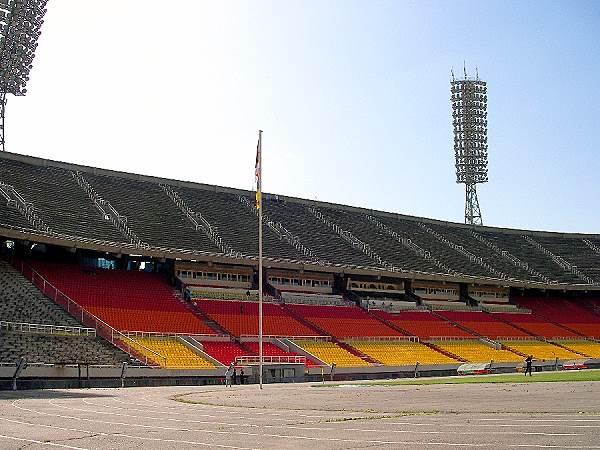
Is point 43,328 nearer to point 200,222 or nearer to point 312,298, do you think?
point 200,222

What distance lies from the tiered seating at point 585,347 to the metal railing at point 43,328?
1717 inches

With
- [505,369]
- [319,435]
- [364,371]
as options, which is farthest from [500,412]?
[505,369]

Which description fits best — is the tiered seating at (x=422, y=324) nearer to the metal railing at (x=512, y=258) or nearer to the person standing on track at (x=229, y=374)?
the metal railing at (x=512, y=258)

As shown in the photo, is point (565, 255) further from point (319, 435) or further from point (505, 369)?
point (319, 435)

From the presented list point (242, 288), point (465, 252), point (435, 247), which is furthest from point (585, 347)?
point (242, 288)

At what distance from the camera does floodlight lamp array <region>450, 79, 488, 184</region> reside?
92.8m

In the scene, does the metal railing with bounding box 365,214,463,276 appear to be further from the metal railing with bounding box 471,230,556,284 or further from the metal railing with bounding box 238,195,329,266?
the metal railing with bounding box 238,195,329,266

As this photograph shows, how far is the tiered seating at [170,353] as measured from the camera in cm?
4133

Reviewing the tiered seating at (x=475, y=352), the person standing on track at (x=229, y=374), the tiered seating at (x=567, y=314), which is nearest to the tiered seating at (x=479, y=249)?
the tiered seating at (x=567, y=314)

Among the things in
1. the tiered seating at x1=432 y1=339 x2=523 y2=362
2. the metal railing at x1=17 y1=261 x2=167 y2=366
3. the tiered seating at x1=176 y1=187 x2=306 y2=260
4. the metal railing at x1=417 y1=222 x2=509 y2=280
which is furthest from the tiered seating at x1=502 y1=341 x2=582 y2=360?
the metal railing at x1=17 y1=261 x2=167 y2=366

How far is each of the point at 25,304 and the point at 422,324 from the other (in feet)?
111

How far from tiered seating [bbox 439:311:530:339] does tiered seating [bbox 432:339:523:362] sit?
155 inches

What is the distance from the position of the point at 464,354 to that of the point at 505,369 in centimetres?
392

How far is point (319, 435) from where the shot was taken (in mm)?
13883
